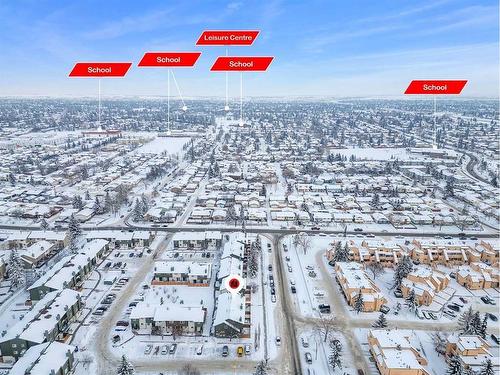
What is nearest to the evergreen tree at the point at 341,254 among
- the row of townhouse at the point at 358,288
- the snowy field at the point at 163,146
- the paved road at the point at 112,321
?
the row of townhouse at the point at 358,288

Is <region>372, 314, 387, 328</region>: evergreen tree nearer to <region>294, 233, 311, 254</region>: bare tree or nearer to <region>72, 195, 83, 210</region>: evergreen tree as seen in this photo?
<region>294, 233, 311, 254</region>: bare tree

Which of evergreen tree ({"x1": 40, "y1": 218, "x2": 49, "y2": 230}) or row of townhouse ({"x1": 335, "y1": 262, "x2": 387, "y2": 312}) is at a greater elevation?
evergreen tree ({"x1": 40, "y1": 218, "x2": 49, "y2": 230})

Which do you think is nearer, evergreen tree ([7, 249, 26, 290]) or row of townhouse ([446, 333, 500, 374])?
row of townhouse ([446, 333, 500, 374])

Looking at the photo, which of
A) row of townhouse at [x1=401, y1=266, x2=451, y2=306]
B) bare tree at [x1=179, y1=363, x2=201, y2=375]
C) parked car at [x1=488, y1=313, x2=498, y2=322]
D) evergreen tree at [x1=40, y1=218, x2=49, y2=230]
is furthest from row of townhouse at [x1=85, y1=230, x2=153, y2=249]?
parked car at [x1=488, y1=313, x2=498, y2=322]

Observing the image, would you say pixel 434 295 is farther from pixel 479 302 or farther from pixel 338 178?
pixel 338 178

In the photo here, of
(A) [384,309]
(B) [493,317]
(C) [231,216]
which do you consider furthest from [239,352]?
(C) [231,216]

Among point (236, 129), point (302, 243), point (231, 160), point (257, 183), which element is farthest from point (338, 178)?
point (236, 129)

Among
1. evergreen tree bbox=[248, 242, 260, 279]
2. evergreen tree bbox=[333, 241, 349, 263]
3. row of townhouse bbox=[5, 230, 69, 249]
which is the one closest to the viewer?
evergreen tree bbox=[248, 242, 260, 279]
